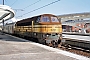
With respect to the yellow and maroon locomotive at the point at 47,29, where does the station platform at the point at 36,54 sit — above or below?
below

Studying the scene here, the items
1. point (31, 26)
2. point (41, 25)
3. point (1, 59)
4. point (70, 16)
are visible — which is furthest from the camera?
point (70, 16)

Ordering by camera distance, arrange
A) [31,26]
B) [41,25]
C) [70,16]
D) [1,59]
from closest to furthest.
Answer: [1,59]
[41,25]
[31,26]
[70,16]

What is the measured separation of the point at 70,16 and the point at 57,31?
205 feet

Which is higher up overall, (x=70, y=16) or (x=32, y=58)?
(x=70, y=16)

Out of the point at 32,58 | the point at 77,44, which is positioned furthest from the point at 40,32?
the point at 32,58

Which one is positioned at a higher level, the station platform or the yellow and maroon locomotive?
the yellow and maroon locomotive

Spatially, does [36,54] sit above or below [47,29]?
below

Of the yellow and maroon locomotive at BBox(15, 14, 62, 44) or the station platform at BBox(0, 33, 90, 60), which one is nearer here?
the station platform at BBox(0, 33, 90, 60)

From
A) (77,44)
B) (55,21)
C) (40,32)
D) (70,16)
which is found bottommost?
(77,44)

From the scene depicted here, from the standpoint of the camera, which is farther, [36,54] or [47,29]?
[47,29]

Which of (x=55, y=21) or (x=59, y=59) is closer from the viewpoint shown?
(x=59, y=59)

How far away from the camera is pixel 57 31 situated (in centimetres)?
1416

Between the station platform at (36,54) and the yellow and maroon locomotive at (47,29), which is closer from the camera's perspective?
the station platform at (36,54)

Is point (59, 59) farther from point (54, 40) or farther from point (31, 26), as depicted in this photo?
point (31, 26)
